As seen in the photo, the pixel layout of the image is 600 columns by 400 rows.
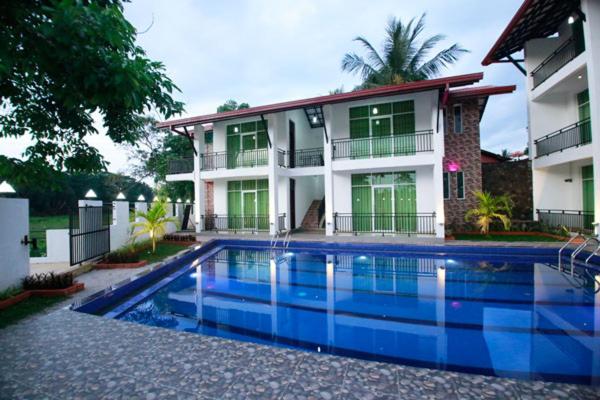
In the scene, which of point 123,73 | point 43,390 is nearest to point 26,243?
point 43,390

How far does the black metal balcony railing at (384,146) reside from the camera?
12289 millimetres

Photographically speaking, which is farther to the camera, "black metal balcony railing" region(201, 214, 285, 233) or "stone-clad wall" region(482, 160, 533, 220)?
"black metal balcony railing" region(201, 214, 285, 233)

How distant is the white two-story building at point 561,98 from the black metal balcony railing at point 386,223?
205 inches

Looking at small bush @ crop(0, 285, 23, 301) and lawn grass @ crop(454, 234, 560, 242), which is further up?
lawn grass @ crop(454, 234, 560, 242)

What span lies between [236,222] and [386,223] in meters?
7.59

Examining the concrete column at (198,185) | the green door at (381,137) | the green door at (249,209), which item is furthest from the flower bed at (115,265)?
the green door at (381,137)

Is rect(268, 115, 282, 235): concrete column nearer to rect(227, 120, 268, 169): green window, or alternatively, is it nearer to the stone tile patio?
rect(227, 120, 268, 169): green window

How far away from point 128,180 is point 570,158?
84.4 ft

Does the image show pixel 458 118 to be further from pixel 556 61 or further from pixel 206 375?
pixel 206 375

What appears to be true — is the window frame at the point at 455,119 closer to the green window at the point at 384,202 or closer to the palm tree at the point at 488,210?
the palm tree at the point at 488,210

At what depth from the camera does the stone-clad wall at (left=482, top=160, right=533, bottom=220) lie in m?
14.0

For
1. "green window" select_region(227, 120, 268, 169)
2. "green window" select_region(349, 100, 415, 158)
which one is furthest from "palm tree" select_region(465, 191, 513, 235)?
"green window" select_region(227, 120, 268, 169)

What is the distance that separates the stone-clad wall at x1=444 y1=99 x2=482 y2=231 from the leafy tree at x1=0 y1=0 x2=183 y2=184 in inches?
524

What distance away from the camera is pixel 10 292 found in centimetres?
510
